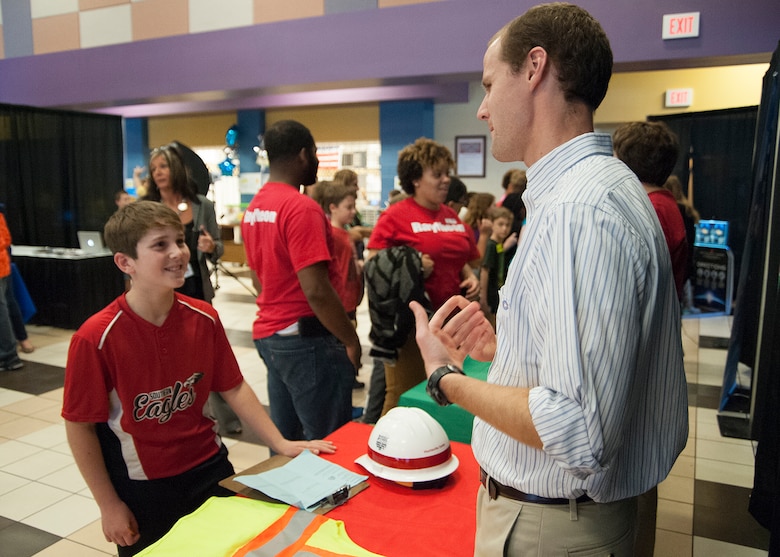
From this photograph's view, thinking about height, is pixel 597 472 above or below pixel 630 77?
below

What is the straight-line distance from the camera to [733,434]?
12.2 feet

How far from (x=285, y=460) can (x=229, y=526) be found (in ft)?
1.25

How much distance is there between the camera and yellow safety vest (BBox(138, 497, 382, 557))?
118 centimetres

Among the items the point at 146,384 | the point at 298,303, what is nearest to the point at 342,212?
the point at 298,303

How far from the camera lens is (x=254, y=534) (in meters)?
1.23

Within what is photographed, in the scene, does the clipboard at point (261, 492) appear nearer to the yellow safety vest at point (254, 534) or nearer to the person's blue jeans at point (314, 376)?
the yellow safety vest at point (254, 534)

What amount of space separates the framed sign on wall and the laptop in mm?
5911

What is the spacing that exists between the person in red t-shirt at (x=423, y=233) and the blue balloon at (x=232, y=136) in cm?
957

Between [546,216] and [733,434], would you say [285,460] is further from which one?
[733,434]

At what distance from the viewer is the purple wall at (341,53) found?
425 cm

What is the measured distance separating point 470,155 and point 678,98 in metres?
3.29

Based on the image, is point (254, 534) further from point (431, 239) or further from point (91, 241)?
point (91, 241)

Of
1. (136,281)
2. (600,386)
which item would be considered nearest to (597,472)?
(600,386)

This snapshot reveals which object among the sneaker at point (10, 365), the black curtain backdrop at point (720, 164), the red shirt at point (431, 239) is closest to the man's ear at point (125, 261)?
the red shirt at point (431, 239)
